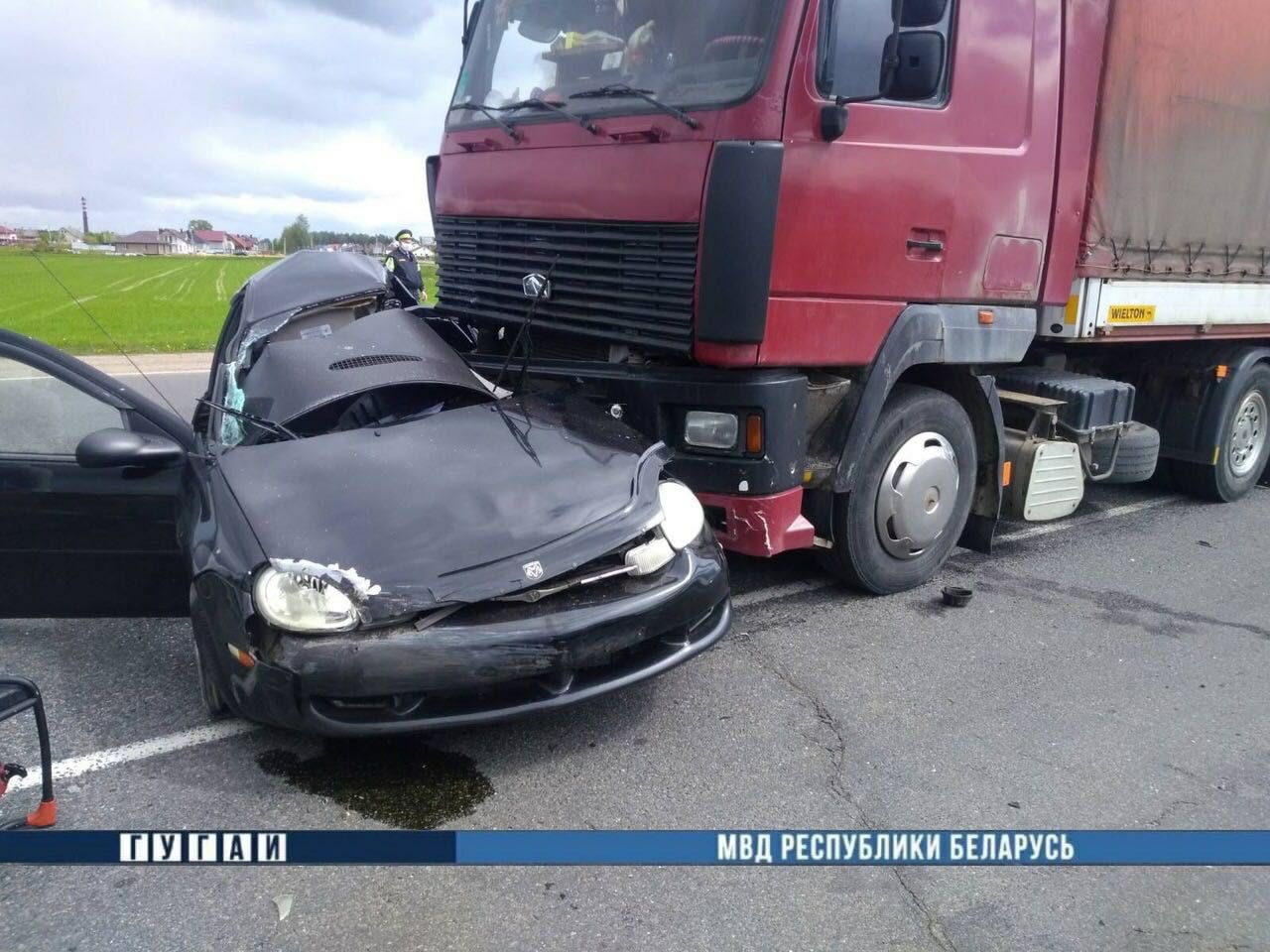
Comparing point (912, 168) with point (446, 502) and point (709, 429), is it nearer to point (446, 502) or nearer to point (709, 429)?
point (709, 429)

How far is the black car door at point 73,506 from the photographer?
3598mm

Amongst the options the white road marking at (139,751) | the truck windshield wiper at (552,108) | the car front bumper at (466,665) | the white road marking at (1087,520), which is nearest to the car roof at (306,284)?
the truck windshield wiper at (552,108)

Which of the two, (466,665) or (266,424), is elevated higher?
(266,424)

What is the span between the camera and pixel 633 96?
410cm

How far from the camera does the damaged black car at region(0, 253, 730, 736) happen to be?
2.82m

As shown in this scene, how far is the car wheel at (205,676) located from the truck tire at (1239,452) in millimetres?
6347

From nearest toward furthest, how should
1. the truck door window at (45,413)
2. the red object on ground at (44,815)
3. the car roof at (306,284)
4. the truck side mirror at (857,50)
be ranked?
1. the red object on ground at (44,815)
2. the truck door window at (45,413)
3. the truck side mirror at (857,50)
4. the car roof at (306,284)

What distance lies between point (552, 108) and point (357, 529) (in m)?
2.35

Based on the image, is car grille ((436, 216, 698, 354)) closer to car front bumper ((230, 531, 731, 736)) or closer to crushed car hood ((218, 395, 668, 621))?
crushed car hood ((218, 395, 668, 621))

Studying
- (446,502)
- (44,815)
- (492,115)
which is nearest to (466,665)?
(446,502)

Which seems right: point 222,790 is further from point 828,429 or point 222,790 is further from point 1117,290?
point 1117,290

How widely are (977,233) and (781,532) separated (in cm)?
167

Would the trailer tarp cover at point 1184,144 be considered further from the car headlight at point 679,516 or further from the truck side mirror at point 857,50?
the car headlight at point 679,516

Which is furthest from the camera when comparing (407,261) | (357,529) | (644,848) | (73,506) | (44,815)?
(407,261)
